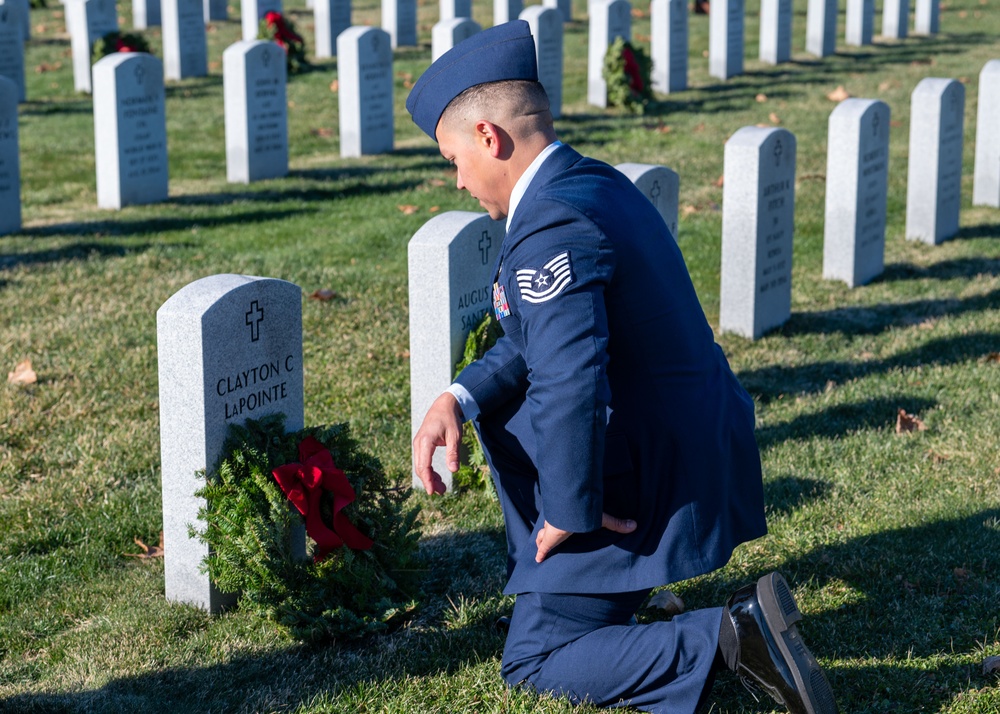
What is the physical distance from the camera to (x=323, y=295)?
765cm

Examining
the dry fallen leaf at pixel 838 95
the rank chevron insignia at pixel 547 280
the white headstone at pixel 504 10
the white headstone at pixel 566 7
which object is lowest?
the rank chevron insignia at pixel 547 280

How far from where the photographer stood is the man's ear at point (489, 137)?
2.91 metres

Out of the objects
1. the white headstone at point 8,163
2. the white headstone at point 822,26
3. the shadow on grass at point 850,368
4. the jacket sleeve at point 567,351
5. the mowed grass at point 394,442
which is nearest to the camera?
the jacket sleeve at point 567,351

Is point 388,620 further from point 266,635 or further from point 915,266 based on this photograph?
point 915,266

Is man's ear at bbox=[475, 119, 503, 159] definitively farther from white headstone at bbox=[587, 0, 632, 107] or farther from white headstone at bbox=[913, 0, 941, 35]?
white headstone at bbox=[913, 0, 941, 35]

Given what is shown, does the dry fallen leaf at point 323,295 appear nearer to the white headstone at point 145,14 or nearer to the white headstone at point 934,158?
the white headstone at point 934,158

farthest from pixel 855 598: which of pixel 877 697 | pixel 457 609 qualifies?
pixel 457 609

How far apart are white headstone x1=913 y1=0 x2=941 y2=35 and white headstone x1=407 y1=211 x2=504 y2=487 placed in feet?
62.3

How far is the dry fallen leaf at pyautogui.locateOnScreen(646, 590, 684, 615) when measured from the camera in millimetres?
4000

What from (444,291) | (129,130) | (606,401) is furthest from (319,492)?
(129,130)

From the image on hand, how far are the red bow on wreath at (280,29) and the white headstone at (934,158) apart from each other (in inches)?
352

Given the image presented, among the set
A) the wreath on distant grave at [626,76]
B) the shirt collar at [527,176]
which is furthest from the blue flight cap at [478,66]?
the wreath on distant grave at [626,76]

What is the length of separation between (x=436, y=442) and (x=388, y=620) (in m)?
1.04

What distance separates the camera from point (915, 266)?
873 centimetres
